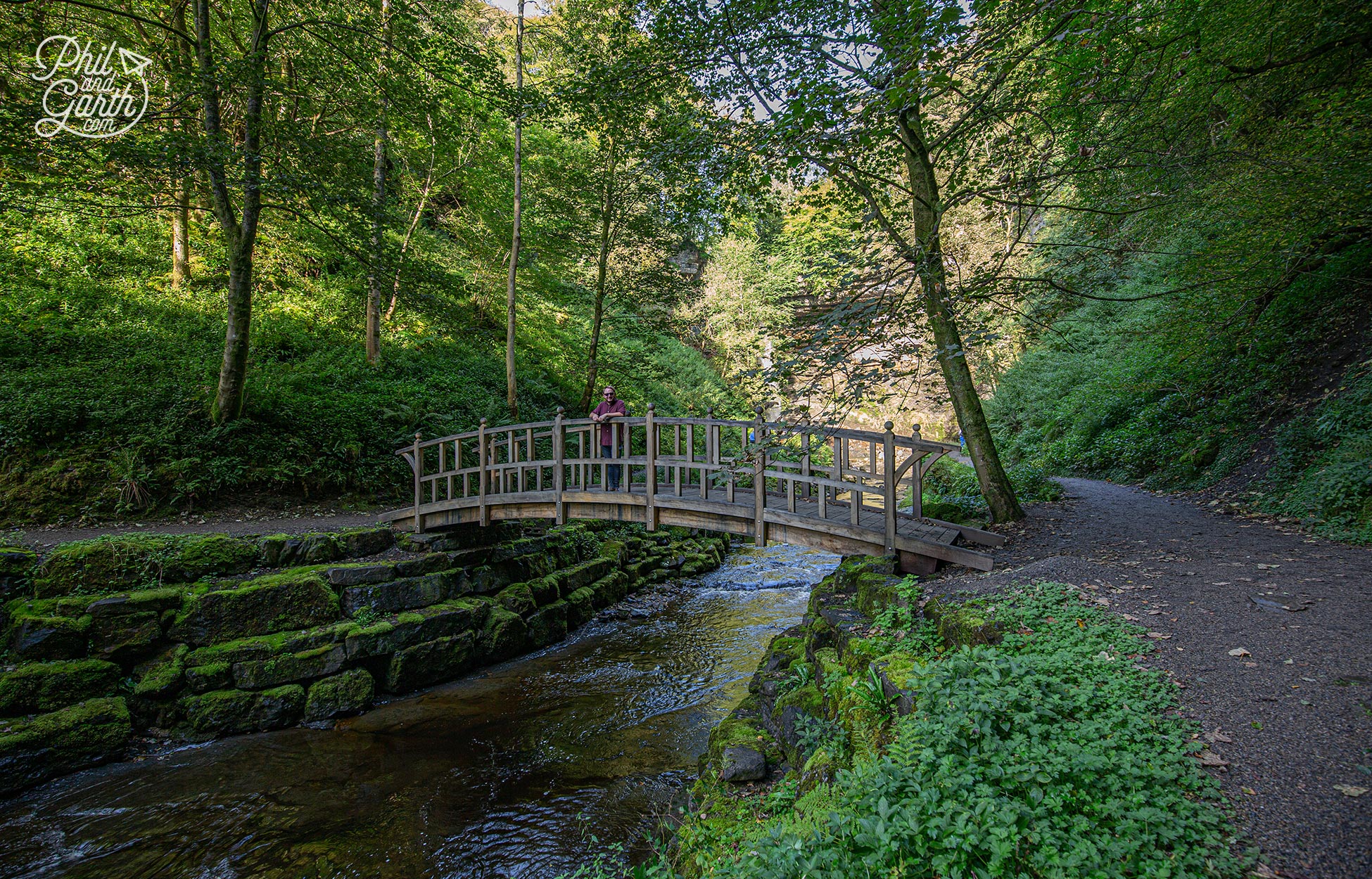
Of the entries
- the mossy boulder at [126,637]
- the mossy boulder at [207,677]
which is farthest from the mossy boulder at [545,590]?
the mossy boulder at [126,637]

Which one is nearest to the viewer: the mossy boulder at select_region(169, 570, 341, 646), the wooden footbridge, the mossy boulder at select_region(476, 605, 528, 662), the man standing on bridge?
the wooden footbridge

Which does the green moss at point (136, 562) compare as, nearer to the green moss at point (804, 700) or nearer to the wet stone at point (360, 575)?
the wet stone at point (360, 575)

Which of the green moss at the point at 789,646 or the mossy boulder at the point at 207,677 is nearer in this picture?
the green moss at the point at 789,646

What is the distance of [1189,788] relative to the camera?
230cm

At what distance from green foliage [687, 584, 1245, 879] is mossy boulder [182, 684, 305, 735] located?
227 inches

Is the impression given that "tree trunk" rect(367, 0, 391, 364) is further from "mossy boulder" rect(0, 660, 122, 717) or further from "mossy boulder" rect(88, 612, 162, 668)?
"mossy boulder" rect(0, 660, 122, 717)

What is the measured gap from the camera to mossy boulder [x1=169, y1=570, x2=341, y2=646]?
680 centimetres

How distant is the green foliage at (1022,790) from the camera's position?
211cm

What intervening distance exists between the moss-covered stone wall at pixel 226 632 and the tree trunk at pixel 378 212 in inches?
198

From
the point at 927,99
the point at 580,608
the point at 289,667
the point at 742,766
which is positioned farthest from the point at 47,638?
the point at 927,99

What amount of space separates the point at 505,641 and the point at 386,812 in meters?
3.36

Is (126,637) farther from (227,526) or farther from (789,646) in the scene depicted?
(789,646)

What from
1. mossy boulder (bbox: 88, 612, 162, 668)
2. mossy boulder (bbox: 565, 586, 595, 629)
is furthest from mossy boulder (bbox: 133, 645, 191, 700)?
mossy boulder (bbox: 565, 586, 595, 629)

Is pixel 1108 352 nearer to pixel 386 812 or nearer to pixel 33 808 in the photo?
pixel 386 812
